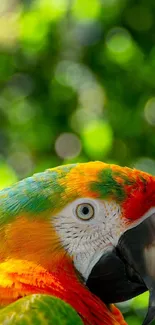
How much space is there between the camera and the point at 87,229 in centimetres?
175

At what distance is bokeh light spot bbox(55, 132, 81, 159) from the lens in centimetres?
280

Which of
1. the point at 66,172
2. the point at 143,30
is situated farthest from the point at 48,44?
the point at 66,172

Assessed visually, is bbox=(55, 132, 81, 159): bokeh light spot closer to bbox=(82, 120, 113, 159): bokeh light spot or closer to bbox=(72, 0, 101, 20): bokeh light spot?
bbox=(82, 120, 113, 159): bokeh light spot

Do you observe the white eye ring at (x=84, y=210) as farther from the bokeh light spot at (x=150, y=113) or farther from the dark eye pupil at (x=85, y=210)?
the bokeh light spot at (x=150, y=113)

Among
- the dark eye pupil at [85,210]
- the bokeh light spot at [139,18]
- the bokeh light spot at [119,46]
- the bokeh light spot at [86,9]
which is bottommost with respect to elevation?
the dark eye pupil at [85,210]

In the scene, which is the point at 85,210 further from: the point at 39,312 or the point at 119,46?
the point at 119,46

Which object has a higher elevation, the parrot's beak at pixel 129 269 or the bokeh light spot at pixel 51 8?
the bokeh light spot at pixel 51 8

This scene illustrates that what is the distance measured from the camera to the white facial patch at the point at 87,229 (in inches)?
68.0

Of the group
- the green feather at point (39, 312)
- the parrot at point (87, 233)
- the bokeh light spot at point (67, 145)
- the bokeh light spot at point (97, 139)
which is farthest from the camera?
the bokeh light spot at point (67, 145)

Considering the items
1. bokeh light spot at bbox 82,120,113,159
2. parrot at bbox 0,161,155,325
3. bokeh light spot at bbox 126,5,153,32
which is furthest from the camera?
bokeh light spot at bbox 126,5,153,32

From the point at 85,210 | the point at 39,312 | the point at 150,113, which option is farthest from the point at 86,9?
the point at 39,312

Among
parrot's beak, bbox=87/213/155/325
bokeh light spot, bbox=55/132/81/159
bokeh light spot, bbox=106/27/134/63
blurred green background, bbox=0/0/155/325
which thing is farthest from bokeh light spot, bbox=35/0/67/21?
parrot's beak, bbox=87/213/155/325

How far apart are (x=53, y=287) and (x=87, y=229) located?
184mm

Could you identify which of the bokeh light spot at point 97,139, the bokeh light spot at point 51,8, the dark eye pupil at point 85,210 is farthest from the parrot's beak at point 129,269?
the bokeh light spot at point 51,8
